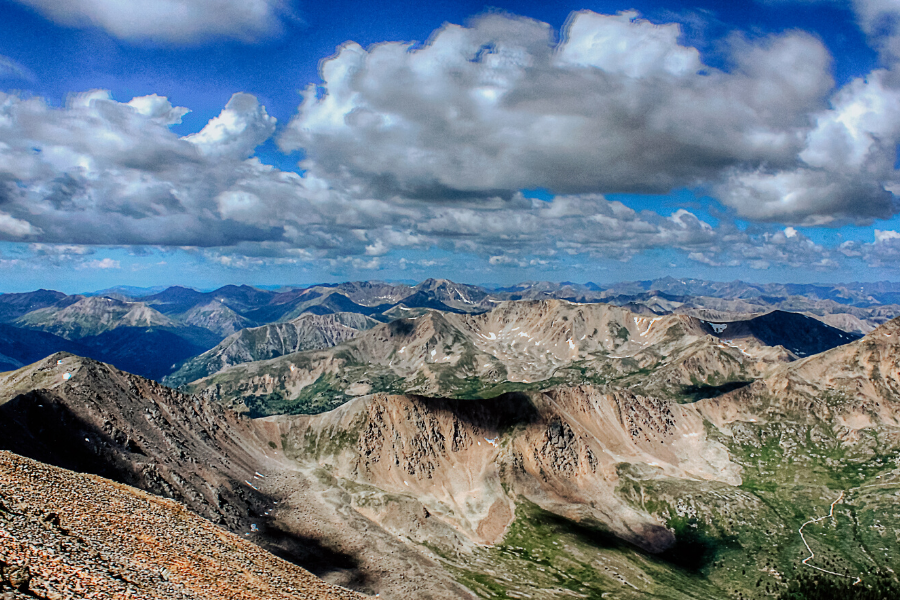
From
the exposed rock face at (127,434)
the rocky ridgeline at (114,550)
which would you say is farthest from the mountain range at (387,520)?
the rocky ridgeline at (114,550)

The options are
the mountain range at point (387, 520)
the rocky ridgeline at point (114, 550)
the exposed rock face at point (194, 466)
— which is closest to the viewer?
the rocky ridgeline at point (114, 550)

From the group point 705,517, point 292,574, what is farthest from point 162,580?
point 705,517

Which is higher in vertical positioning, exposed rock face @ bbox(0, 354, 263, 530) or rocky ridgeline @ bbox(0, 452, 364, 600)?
rocky ridgeline @ bbox(0, 452, 364, 600)

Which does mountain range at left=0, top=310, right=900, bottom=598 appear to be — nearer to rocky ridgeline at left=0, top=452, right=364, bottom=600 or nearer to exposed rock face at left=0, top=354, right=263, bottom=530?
exposed rock face at left=0, top=354, right=263, bottom=530

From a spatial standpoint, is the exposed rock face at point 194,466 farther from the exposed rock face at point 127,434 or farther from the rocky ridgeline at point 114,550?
the rocky ridgeline at point 114,550

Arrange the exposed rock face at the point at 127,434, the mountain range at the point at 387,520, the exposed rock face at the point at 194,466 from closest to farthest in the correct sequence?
1. the exposed rock face at the point at 194,466
2. the exposed rock face at the point at 127,434
3. the mountain range at the point at 387,520

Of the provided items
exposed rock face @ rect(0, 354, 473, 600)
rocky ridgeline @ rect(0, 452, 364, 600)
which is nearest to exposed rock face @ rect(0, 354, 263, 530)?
exposed rock face @ rect(0, 354, 473, 600)

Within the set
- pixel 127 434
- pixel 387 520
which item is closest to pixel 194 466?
pixel 127 434

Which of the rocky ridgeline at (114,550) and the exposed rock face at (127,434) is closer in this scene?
the rocky ridgeline at (114,550)

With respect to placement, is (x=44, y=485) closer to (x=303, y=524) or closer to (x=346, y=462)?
(x=303, y=524)
